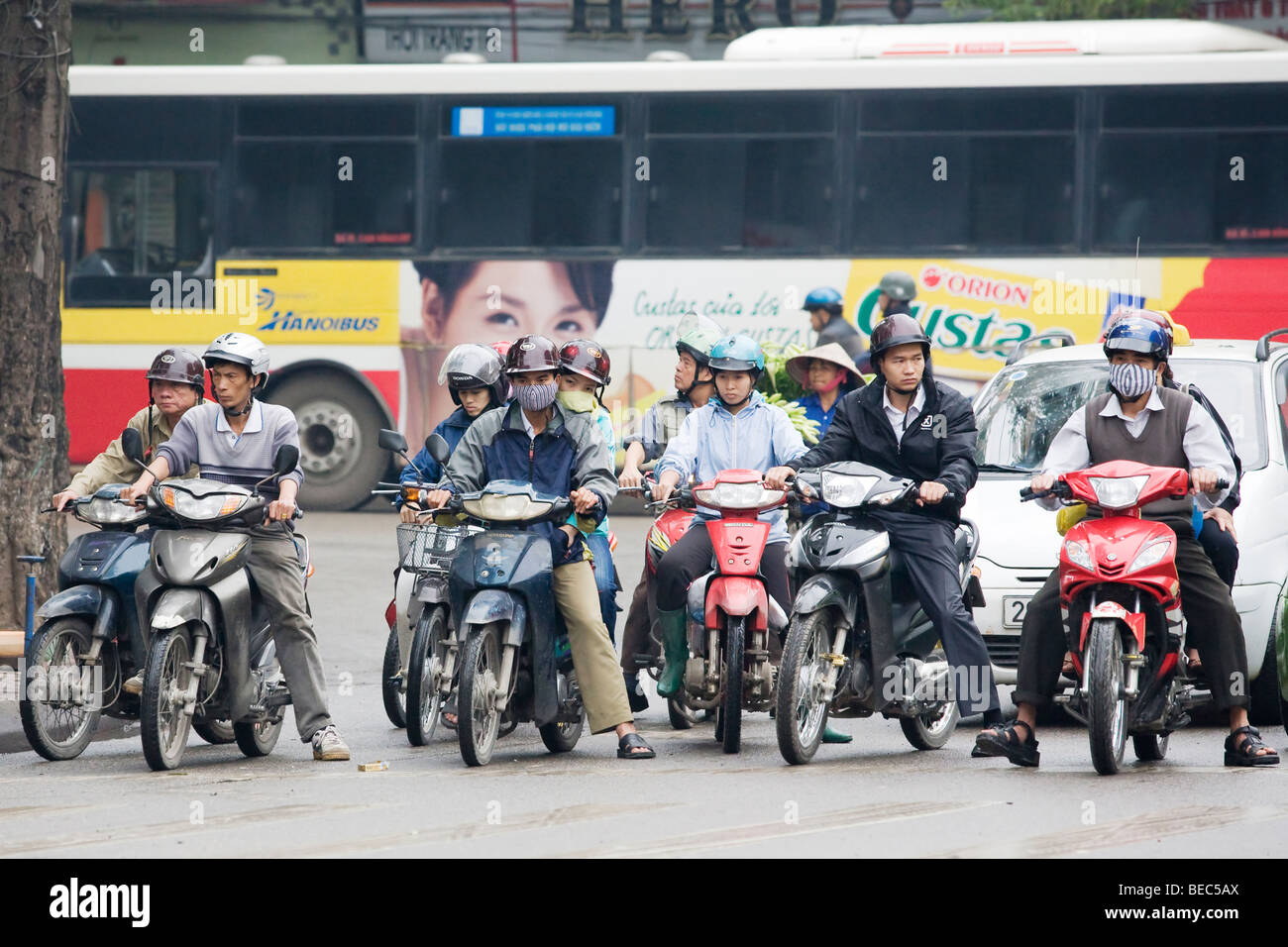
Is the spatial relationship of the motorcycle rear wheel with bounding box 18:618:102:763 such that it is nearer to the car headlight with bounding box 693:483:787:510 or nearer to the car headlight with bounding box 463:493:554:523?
the car headlight with bounding box 463:493:554:523

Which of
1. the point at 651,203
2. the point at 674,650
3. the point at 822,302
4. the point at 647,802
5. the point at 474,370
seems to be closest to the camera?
the point at 647,802

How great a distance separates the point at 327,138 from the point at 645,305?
3185 millimetres

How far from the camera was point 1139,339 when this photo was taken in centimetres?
759

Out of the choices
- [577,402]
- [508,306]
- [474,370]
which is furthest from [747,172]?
[577,402]

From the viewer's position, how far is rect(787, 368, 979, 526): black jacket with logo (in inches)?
312

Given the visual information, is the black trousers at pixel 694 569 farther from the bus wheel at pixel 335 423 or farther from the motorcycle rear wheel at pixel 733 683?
the bus wheel at pixel 335 423

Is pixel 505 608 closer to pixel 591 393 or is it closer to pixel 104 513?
pixel 591 393

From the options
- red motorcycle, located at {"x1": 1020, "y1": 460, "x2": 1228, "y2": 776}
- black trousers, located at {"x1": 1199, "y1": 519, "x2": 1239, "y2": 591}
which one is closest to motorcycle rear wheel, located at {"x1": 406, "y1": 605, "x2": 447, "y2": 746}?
red motorcycle, located at {"x1": 1020, "y1": 460, "x2": 1228, "y2": 776}

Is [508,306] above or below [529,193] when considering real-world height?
below

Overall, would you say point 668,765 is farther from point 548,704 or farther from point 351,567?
point 351,567

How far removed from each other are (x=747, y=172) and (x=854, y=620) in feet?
31.5

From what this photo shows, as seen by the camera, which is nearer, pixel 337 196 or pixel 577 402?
pixel 577 402

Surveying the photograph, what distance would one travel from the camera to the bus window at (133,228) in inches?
686

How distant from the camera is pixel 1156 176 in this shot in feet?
53.3
